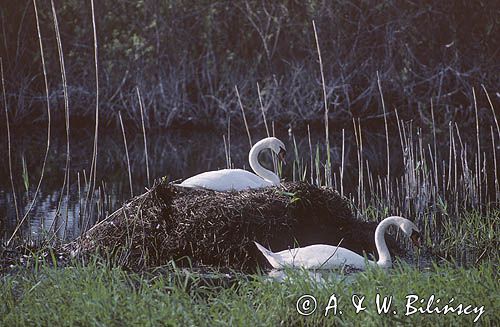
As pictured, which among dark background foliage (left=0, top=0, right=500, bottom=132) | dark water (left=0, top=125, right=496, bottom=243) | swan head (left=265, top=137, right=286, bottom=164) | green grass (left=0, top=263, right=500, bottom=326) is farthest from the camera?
dark background foliage (left=0, top=0, right=500, bottom=132)

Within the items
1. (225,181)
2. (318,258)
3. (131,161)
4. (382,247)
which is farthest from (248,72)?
(318,258)

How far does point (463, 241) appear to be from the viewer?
7883 mm

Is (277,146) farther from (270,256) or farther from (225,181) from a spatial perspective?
(270,256)

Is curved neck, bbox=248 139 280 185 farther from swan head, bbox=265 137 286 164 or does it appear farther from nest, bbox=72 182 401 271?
nest, bbox=72 182 401 271

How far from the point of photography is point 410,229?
7316 millimetres

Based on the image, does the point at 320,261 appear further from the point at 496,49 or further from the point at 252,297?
the point at 496,49

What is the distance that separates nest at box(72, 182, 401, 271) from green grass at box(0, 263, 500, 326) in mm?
1611

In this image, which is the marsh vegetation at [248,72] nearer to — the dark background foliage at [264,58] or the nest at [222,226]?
the dark background foliage at [264,58]

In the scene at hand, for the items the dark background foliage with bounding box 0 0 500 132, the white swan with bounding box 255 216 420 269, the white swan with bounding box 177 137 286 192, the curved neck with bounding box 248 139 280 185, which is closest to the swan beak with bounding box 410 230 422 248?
the white swan with bounding box 255 216 420 269

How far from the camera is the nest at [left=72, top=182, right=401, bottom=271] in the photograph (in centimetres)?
736

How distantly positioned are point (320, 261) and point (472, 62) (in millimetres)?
13515

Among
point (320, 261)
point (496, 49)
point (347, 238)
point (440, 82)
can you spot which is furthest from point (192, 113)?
point (320, 261)

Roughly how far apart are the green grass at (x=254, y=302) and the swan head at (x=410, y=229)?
1.60m

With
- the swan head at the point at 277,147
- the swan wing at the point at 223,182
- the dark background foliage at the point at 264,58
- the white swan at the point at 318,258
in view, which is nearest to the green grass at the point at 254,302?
the white swan at the point at 318,258
